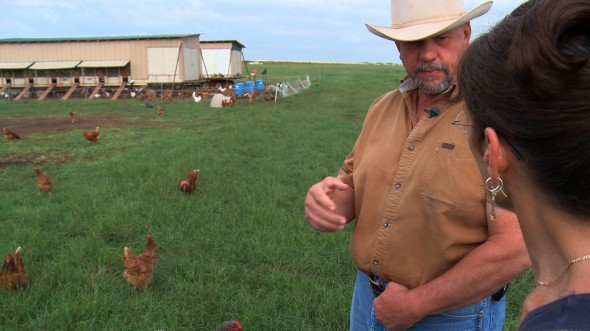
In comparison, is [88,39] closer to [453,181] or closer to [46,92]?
[46,92]

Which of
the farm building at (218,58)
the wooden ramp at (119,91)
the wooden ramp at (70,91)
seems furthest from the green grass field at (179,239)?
the farm building at (218,58)

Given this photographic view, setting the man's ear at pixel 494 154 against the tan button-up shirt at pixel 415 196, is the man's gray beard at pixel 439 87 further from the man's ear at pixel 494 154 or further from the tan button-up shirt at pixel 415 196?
the man's ear at pixel 494 154

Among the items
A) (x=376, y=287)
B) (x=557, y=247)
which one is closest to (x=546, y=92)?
(x=557, y=247)

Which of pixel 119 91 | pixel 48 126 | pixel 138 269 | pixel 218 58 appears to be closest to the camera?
pixel 138 269

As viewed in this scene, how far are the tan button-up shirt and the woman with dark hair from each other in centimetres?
55

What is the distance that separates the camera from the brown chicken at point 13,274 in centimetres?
367

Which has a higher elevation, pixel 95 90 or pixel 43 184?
pixel 95 90

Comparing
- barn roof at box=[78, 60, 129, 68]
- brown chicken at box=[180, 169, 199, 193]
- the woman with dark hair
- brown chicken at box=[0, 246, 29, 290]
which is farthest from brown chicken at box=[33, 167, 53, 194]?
barn roof at box=[78, 60, 129, 68]

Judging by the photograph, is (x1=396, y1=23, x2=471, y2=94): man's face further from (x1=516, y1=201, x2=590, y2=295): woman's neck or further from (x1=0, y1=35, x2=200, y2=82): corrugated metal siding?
(x1=0, y1=35, x2=200, y2=82): corrugated metal siding

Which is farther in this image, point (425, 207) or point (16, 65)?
point (16, 65)

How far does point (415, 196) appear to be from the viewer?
164cm

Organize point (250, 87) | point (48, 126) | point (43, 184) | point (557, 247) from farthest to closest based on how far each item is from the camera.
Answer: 1. point (250, 87)
2. point (48, 126)
3. point (43, 184)
4. point (557, 247)

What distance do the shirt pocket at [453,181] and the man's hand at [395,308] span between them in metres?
0.35

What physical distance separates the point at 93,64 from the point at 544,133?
2992cm
